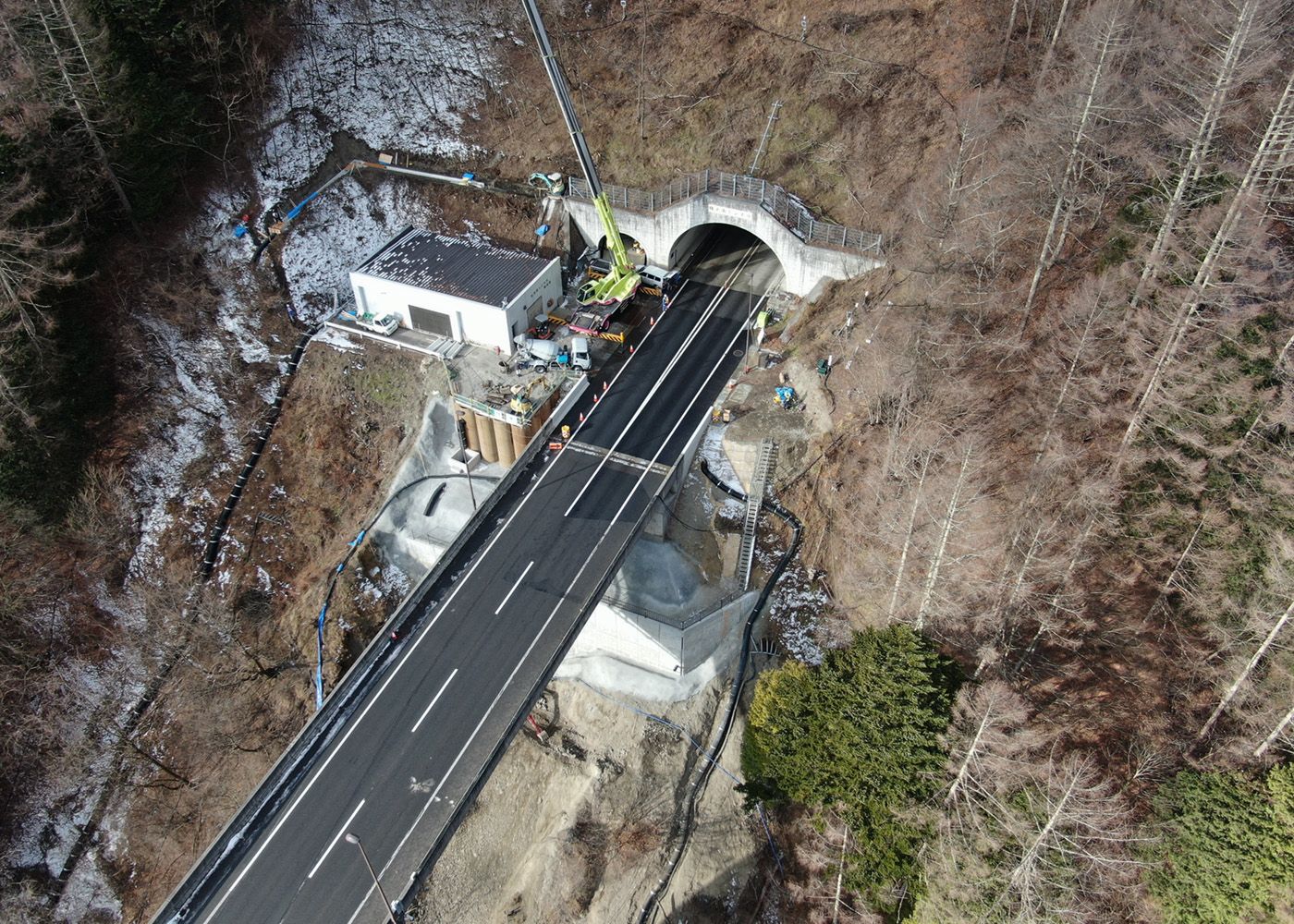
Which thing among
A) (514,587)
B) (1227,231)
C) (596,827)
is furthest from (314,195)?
(1227,231)

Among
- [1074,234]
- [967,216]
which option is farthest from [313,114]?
[1074,234]

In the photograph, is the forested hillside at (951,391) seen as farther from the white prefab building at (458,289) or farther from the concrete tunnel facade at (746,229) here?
the white prefab building at (458,289)

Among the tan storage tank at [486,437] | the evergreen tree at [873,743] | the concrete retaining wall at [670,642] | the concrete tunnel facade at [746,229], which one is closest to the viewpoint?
the evergreen tree at [873,743]

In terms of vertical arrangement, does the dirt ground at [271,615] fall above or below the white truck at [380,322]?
below

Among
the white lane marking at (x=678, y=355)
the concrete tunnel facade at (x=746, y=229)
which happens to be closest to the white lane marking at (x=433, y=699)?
the white lane marking at (x=678, y=355)

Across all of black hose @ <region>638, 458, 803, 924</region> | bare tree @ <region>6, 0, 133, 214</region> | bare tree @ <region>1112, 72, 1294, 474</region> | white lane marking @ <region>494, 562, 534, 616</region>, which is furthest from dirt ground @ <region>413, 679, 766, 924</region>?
bare tree @ <region>6, 0, 133, 214</region>

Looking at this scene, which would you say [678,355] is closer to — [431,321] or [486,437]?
[486,437]

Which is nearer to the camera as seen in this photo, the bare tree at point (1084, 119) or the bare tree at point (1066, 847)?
the bare tree at point (1066, 847)
